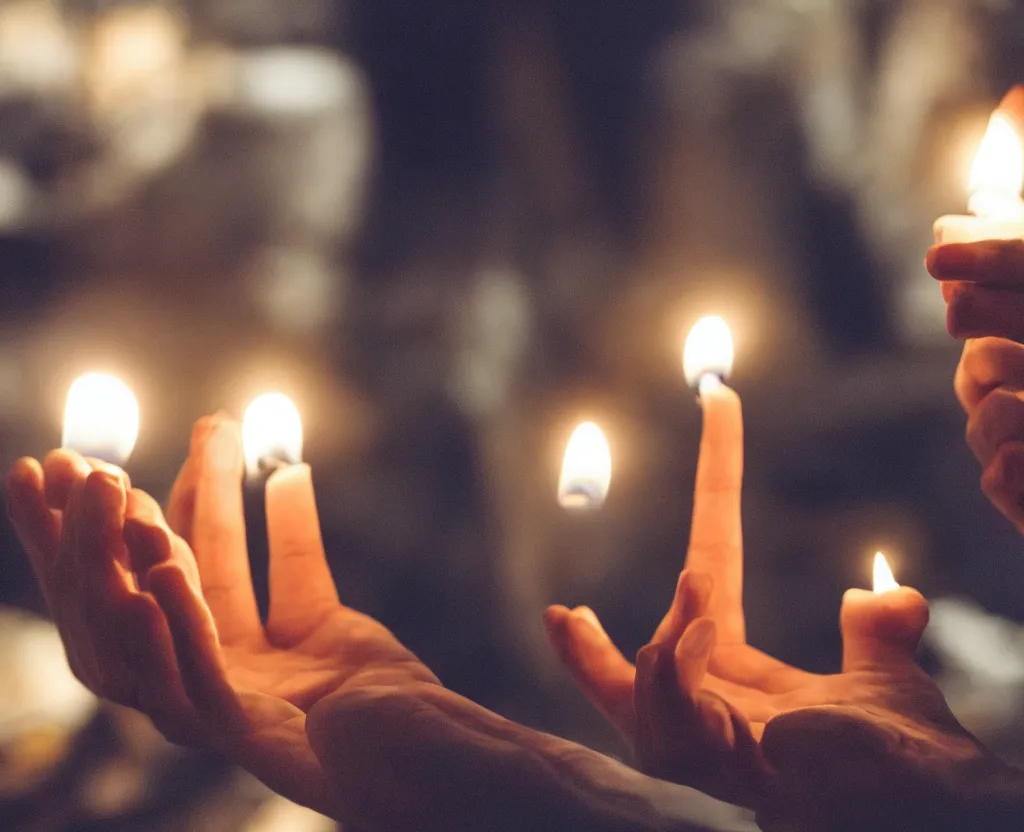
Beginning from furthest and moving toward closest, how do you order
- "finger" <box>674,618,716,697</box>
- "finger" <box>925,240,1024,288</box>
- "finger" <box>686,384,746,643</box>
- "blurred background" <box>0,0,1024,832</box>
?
"blurred background" <box>0,0,1024,832</box> → "finger" <box>686,384,746,643</box> → "finger" <box>925,240,1024,288</box> → "finger" <box>674,618,716,697</box>

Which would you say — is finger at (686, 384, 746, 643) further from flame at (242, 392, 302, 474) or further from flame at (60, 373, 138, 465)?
flame at (60, 373, 138, 465)

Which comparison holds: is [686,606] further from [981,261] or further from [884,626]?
[981,261]

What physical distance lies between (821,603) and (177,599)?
31.6 inches

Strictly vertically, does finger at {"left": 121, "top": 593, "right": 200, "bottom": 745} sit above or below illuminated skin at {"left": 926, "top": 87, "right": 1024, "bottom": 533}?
below

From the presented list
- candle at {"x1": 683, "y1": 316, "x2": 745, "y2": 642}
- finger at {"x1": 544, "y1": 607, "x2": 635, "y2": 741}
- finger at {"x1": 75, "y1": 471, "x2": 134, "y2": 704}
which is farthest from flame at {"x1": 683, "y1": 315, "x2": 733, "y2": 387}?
finger at {"x1": 75, "y1": 471, "x2": 134, "y2": 704}

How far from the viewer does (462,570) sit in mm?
1099

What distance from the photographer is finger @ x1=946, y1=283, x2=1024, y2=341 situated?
2.10ft

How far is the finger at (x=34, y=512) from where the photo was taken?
643mm

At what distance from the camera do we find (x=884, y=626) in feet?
2.22

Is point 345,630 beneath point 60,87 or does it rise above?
beneath

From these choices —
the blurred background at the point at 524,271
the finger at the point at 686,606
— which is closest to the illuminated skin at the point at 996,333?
the finger at the point at 686,606

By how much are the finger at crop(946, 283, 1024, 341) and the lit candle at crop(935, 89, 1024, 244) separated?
64 millimetres

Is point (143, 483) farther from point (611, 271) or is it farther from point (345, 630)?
point (611, 271)

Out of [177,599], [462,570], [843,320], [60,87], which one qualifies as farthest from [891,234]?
[60,87]
